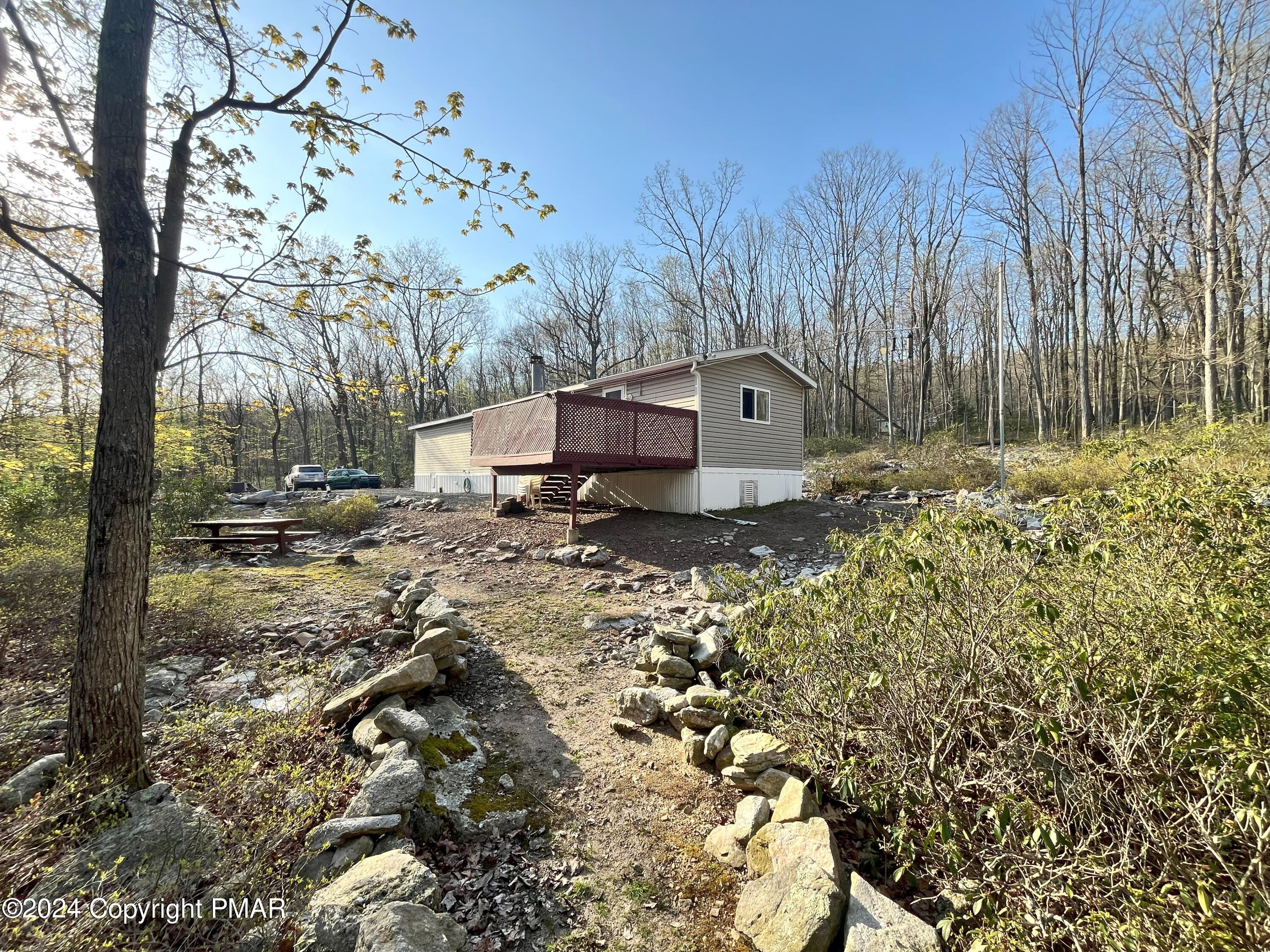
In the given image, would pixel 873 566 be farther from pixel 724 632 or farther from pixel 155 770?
pixel 155 770

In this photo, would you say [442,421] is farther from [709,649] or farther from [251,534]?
[709,649]

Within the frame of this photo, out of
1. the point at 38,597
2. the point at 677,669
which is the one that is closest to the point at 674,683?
the point at 677,669

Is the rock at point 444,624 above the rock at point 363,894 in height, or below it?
above

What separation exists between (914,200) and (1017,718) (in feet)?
110

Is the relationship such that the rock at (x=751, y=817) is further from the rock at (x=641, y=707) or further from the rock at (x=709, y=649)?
the rock at (x=709, y=649)

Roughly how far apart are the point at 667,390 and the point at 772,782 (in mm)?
11707

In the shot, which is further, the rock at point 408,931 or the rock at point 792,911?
the rock at point 792,911

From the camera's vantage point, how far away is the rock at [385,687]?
12.6 feet

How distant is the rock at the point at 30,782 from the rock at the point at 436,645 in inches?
86.5

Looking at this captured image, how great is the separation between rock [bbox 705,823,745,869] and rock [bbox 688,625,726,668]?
65.9 inches

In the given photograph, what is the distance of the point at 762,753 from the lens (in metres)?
3.24

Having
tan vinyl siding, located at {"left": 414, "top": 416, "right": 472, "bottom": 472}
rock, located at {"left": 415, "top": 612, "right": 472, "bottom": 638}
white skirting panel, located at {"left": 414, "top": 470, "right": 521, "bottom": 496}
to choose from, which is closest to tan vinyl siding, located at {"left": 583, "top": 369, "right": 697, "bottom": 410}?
white skirting panel, located at {"left": 414, "top": 470, "right": 521, "bottom": 496}

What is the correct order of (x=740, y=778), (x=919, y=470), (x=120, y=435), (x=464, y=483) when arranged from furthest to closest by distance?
(x=464, y=483)
(x=919, y=470)
(x=740, y=778)
(x=120, y=435)
